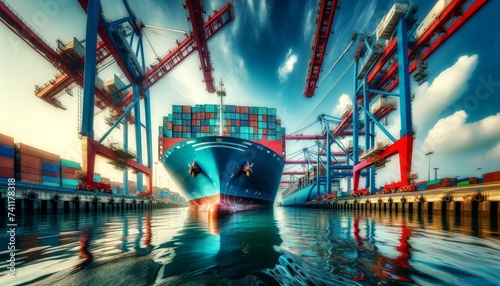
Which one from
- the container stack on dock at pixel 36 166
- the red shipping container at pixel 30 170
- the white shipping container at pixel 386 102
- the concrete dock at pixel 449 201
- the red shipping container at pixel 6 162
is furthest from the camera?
the red shipping container at pixel 30 170

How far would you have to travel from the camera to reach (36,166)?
85.6ft

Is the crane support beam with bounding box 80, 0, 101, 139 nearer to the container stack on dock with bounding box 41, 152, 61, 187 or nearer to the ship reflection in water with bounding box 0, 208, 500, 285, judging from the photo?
the ship reflection in water with bounding box 0, 208, 500, 285

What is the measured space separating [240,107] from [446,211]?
26964 millimetres

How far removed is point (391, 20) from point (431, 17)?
2297 mm

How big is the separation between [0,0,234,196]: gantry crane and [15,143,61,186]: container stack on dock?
8.88 meters

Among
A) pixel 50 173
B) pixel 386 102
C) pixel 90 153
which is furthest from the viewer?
pixel 50 173

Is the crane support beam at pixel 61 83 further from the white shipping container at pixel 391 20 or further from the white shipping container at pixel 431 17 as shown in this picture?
the white shipping container at pixel 431 17

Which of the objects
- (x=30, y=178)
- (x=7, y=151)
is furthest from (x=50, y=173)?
(x=7, y=151)

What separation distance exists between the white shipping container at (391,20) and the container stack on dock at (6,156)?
39.5 meters

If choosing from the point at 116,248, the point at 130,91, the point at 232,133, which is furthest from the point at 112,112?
the point at 116,248

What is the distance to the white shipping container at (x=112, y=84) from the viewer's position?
67.4 ft

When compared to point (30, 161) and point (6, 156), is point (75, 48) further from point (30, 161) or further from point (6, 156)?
point (30, 161)

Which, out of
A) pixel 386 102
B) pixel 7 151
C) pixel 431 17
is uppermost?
pixel 431 17

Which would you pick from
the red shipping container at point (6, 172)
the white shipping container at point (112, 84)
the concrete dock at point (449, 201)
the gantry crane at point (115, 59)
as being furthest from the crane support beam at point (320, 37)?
the red shipping container at point (6, 172)
